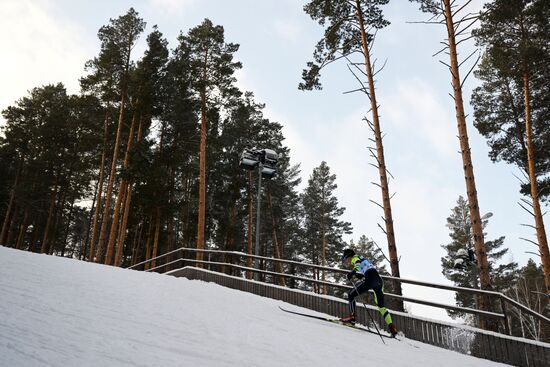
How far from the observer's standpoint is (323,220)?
35.8 metres

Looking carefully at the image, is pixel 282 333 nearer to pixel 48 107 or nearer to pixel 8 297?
pixel 8 297

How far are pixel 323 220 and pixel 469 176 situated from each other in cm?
2728

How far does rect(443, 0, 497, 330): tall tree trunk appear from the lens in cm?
777

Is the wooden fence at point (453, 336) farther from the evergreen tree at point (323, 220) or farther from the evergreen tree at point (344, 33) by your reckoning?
the evergreen tree at point (323, 220)

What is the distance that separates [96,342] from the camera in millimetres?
3289

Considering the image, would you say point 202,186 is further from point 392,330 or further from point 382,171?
point 392,330

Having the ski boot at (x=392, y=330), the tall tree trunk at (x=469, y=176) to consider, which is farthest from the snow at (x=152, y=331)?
the tall tree trunk at (x=469, y=176)

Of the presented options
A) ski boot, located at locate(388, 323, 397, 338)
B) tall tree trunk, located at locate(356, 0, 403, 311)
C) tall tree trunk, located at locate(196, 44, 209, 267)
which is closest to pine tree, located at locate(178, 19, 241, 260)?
tall tree trunk, located at locate(196, 44, 209, 267)

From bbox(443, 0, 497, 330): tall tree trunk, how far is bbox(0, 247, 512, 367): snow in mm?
2150

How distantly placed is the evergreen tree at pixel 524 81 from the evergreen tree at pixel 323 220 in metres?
21.2

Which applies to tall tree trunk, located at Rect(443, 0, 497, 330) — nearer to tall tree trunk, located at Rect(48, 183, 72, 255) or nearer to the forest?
the forest

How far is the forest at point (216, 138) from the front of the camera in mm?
12969

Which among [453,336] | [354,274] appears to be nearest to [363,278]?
[354,274]

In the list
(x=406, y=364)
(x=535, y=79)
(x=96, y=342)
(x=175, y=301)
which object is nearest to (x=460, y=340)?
(x=406, y=364)
